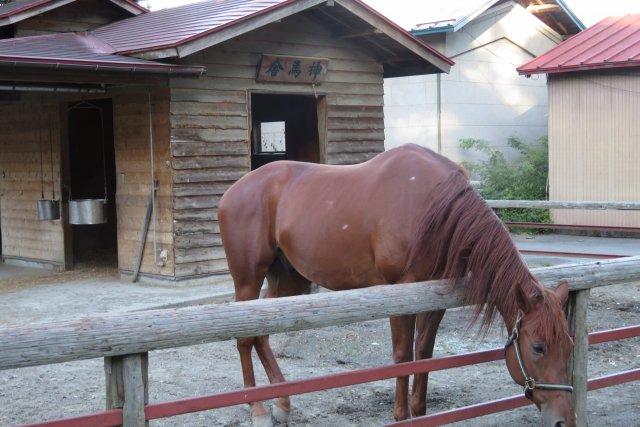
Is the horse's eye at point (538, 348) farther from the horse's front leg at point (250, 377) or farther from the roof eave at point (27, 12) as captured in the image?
the roof eave at point (27, 12)

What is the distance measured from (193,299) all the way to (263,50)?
3388 millimetres

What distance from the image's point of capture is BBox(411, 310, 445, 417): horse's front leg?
4.44 meters

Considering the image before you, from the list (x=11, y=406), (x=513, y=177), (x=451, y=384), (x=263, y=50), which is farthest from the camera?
(x=513, y=177)

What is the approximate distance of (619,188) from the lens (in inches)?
555

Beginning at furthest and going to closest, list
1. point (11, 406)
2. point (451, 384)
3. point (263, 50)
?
1. point (263, 50)
2. point (451, 384)
3. point (11, 406)

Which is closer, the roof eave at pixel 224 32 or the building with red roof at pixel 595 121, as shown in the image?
the roof eave at pixel 224 32

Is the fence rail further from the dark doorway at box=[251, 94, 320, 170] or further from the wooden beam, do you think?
the wooden beam

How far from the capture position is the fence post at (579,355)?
3.91m

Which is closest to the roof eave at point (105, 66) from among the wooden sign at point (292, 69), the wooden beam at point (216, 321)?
the wooden sign at point (292, 69)

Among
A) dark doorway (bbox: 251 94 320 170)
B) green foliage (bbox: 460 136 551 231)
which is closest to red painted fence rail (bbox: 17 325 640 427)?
dark doorway (bbox: 251 94 320 170)

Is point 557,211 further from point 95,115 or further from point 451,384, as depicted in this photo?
point 451,384

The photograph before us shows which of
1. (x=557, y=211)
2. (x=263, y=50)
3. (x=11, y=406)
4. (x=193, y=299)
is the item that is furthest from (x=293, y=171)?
(x=557, y=211)

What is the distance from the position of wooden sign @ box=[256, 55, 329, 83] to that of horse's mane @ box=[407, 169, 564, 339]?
241 inches

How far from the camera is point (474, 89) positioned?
17016 millimetres
